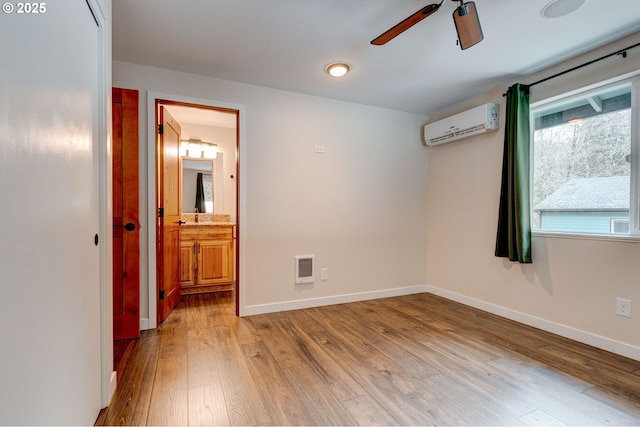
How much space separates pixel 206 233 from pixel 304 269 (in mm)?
1508

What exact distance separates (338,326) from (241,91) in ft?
8.29

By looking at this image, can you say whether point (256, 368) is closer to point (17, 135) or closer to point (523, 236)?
point (17, 135)

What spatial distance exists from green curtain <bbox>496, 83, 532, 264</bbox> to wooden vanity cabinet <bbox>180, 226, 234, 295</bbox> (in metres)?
3.31

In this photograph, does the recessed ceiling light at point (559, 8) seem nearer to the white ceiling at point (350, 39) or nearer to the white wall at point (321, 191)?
the white ceiling at point (350, 39)

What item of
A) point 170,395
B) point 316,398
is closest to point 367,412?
point 316,398

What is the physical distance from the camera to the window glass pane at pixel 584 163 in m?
2.26

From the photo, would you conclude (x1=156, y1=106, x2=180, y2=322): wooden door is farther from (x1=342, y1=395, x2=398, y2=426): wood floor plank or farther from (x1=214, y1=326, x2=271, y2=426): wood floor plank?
(x1=342, y1=395, x2=398, y2=426): wood floor plank

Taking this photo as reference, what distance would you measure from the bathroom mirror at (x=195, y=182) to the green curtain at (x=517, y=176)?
388cm

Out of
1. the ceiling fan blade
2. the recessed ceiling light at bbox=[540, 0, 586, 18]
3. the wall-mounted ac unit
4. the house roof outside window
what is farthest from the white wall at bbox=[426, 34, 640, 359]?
the ceiling fan blade

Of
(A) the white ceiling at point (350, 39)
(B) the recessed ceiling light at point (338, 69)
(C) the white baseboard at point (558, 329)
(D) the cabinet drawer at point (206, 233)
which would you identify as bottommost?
(C) the white baseboard at point (558, 329)

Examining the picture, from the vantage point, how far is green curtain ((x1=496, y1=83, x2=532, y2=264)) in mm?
2689

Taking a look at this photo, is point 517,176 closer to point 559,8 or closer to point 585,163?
point 585,163

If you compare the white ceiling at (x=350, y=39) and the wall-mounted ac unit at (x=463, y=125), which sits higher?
the white ceiling at (x=350, y=39)

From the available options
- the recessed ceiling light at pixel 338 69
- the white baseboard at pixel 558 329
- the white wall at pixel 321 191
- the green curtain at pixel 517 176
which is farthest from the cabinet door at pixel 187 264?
the green curtain at pixel 517 176
